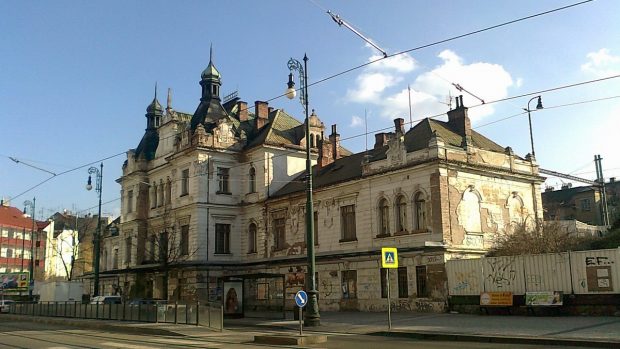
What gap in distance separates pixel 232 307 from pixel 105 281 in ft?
112

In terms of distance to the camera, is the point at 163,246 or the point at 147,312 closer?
the point at 147,312

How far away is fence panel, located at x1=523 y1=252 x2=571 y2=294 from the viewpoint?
83.8ft

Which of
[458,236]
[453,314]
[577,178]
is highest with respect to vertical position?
[577,178]

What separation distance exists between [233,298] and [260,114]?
2286cm

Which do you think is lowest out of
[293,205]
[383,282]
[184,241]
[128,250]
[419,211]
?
[383,282]

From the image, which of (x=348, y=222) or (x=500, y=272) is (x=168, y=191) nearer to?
(x=348, y=222)

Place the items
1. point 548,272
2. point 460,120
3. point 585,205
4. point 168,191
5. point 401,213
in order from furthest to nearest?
point 585,205 → point 168,191 → point 460,120 → point 401,213 → point 548,272

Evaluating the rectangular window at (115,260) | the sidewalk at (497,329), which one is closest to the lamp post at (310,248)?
the sidewalk at (497,329)

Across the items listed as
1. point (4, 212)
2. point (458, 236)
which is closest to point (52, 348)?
point (458, 236)

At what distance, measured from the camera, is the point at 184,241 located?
47688 mm

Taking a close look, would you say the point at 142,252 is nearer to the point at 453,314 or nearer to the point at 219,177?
the point at 219,177

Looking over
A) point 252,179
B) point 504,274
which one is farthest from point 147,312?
point 252,179

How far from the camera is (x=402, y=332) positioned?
66.8 ft

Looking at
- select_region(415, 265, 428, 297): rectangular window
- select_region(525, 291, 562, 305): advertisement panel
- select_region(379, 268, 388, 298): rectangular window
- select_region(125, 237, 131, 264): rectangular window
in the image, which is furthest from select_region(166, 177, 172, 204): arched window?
select_region(525, 291, 562, 305): advertisement panel
